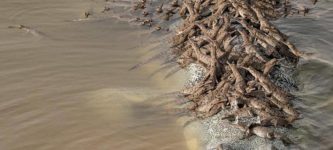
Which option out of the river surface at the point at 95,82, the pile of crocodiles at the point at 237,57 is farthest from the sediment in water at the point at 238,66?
the river surface at the point at 95,82

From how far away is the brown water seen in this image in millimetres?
5398

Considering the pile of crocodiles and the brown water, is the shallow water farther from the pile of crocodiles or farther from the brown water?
the brown water

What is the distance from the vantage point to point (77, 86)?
252 inches

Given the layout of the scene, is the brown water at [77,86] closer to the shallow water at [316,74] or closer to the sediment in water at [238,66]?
the sediment in water at [238,66]

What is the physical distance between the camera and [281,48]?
6898 mm

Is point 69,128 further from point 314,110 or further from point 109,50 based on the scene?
point 314,110

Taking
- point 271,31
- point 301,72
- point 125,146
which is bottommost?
point 125,146

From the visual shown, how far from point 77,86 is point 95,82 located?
0.85ft

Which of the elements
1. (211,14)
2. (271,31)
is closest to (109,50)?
(211,14)

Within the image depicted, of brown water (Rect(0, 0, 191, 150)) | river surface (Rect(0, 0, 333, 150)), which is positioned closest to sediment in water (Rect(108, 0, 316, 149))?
river surface (Rect(0, 0, 333, 150))

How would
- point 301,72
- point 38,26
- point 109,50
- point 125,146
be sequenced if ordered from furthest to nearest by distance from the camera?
point 38,26, point 109,50, point 301,72, point 125,146

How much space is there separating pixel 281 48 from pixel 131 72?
2138 mm

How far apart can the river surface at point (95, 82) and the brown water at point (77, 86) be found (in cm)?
1

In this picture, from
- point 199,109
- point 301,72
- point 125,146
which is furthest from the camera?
point 301,72
